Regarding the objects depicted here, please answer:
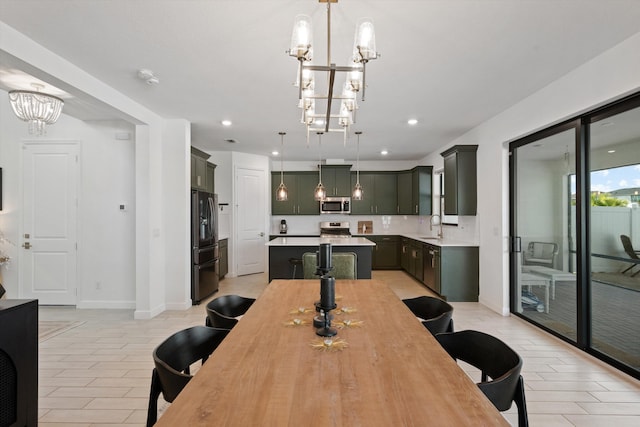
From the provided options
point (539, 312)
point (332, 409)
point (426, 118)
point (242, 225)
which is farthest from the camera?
point (242, 225)

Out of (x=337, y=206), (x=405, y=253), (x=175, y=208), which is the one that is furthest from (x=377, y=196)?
(x=175, y=208)

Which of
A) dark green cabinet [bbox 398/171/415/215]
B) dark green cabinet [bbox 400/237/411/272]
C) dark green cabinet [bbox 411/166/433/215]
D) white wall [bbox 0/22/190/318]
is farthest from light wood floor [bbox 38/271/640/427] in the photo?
dark green cabinet [bbox 398/171/415/215]

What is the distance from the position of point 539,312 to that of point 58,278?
6.59m

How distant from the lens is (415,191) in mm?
7395

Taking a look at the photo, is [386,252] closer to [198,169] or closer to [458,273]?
[458,273]

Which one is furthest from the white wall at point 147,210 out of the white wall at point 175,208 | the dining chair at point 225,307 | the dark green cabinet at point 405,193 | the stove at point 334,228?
the dark green cabinet at point 405,193

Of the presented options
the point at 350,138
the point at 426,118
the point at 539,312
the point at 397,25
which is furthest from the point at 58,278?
the point at 539,312

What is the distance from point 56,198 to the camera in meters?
4.68

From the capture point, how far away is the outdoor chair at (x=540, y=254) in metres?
3.67

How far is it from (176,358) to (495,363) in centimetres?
154

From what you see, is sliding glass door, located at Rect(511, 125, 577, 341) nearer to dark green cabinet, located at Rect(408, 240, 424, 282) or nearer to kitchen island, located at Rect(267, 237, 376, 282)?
dark green cabinet, located at Rect(408, 240, 424, 282)

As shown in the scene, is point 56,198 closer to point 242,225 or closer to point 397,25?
point 242,225

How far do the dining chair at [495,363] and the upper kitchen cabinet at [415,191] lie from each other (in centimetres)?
576

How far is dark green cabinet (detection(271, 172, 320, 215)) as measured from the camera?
7805 millimetres
